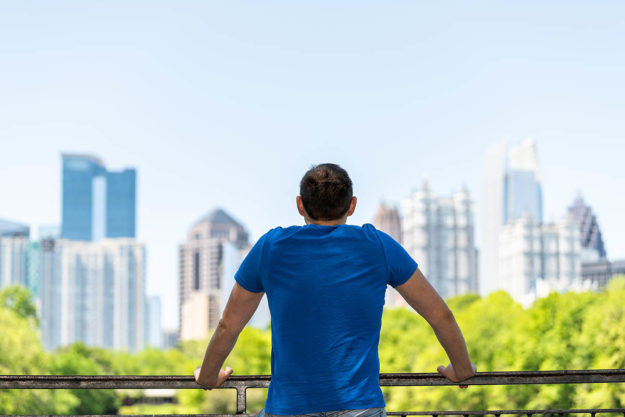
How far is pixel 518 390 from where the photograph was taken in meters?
38.9

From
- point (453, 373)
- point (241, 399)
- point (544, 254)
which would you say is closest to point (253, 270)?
point (453, 373)

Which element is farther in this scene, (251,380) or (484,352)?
(484,352)

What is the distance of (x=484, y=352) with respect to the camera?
4653 cm

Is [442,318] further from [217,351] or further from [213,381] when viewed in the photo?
[213,381]

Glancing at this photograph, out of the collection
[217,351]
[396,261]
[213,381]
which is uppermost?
[396,261]

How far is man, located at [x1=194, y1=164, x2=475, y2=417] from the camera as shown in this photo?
280 cm

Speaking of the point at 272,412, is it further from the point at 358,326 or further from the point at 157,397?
the point at 157,397

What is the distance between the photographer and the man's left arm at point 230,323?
302 centimetres

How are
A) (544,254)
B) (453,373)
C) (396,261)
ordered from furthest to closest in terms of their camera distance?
1. (544,254)
2. (453,373)
3. (396,261)

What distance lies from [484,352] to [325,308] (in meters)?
45.3

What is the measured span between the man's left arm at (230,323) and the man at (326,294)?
1.7 inches

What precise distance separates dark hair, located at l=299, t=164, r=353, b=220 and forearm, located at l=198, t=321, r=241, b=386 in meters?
0.53

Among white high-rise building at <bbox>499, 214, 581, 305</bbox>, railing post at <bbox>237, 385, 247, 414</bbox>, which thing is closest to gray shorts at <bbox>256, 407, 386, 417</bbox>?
railing post at <bbox>237, 385, 247, 414</bbox>

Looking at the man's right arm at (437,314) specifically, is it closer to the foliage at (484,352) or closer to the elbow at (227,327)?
the elbow at (227,327)
